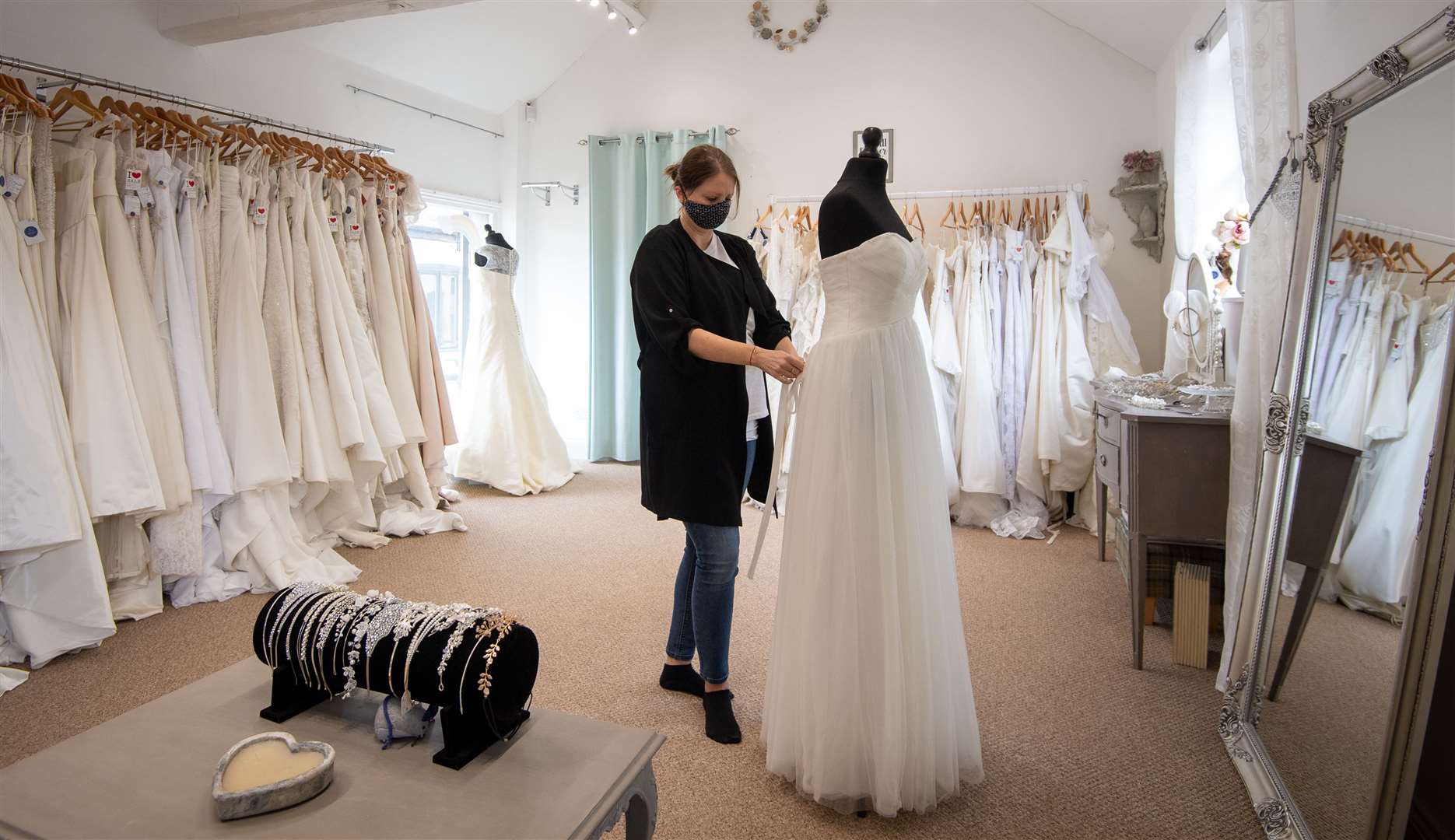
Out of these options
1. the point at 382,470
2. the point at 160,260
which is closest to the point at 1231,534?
the point at 382,470

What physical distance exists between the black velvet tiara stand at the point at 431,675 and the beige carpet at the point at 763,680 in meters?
0.65

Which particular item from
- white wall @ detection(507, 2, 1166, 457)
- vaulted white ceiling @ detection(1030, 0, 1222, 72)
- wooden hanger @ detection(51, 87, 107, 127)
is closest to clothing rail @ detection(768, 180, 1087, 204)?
white wall @ detection(507, 2, 1166, 457)

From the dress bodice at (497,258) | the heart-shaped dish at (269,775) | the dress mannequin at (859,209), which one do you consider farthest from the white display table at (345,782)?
the dress bodice at (497,258)

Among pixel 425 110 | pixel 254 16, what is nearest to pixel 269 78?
pixel 254 16

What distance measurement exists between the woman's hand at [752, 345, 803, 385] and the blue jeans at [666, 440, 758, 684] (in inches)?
13.6

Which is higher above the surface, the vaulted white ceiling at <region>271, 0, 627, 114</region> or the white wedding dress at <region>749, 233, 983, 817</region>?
the vaulted white ceiling at <region>271, 0, 627, 114</region>

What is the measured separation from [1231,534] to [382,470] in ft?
10.2

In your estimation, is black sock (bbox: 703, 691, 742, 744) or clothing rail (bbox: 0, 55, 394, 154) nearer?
black sock (bbox: 703, 691, 742, 744)

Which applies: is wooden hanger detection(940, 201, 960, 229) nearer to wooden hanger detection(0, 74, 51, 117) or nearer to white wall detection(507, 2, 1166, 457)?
white wall detection(507, 2, 1166, 457)

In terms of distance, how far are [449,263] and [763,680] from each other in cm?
390

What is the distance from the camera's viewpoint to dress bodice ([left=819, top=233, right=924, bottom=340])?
1483 millimetres

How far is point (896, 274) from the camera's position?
1.49 meters

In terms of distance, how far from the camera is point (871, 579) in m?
1.44

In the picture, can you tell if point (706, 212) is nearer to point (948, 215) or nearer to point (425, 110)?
point (948, 215)
